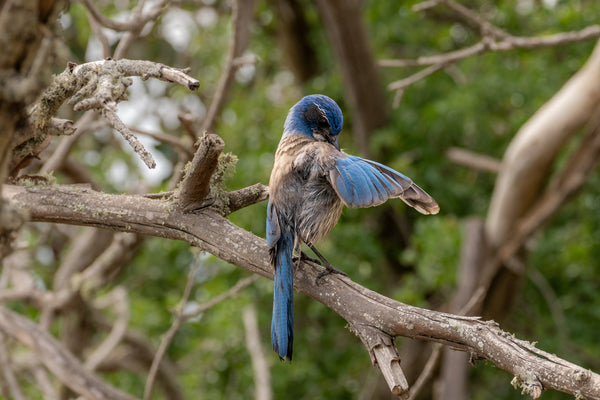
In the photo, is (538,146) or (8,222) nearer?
(8,222)

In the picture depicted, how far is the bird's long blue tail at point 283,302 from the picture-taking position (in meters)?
2.70

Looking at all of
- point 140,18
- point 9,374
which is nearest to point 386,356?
point 140,18

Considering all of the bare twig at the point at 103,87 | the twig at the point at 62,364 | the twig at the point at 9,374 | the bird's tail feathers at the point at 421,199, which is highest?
the bare twig at the point at 103,87

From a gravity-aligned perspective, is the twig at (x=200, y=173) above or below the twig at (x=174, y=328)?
above

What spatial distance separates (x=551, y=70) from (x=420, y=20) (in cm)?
159

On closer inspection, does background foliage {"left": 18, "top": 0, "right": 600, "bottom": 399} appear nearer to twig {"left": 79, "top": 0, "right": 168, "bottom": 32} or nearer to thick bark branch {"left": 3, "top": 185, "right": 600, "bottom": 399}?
twig {"left": 79, "top": 0, "right": 168, "bottom": 32}

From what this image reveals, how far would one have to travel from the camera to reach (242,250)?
2.46 m

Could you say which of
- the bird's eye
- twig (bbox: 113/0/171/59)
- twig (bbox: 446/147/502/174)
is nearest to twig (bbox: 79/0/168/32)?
twig (bbox: 113/0/171/59)

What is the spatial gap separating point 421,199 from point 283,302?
26.1 inches

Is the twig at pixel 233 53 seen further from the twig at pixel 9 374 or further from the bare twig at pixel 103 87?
the twig at pixel 9 374

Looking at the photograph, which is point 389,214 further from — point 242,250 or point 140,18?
point 242,250

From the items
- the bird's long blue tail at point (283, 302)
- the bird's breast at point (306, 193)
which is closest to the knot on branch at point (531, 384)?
the bird's long blue tail at point (283, 302)

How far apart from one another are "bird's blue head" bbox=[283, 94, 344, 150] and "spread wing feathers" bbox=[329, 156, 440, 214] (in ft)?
2.18

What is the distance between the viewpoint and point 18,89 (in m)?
1.18
